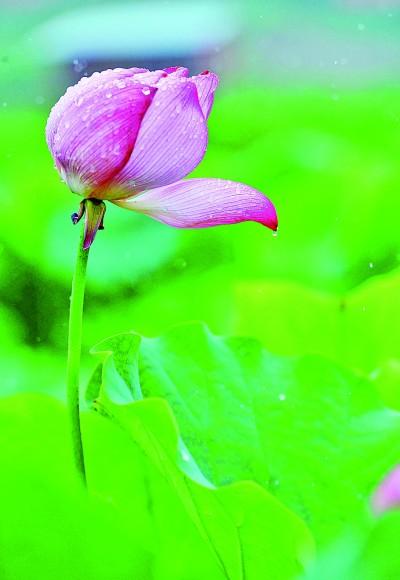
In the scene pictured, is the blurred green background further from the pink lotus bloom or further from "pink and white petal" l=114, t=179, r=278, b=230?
"pink and white petal" l=114, t=179, r=278, b=230

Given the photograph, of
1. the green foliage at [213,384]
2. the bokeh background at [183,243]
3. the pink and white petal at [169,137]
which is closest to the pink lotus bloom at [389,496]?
the green foliage at [213,384]

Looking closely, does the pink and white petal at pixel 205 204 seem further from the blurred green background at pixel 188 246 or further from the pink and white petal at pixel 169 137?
the blurred green background at pixel 188 246

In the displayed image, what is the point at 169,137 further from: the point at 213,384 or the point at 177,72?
the point at 213,384

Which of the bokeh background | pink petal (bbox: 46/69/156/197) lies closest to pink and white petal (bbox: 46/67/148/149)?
pink petal (bbox: 46/69/156/197)

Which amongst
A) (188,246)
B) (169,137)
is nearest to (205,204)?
(169,137)

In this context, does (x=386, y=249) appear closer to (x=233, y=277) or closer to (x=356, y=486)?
(x=233, y=277)

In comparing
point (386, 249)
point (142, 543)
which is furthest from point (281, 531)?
point (386, 249)
